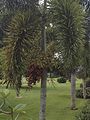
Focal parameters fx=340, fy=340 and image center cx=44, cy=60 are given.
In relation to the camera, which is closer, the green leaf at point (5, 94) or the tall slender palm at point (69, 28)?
the green leaf at point (5, 94)

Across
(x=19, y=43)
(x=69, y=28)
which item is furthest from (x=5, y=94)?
(x=69, y=28)

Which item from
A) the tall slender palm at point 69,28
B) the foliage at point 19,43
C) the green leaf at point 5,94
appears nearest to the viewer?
the green leaf at point 5,94

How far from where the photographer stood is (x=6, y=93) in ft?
3.77

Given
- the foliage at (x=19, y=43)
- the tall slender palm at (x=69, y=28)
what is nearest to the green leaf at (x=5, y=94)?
the foliage at (x=19, y=43)

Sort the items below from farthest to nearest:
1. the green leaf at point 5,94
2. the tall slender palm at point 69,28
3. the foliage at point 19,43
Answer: the tall slender palm at point 69,28
the foliage at point 19,43
the green leaf at point 5,94

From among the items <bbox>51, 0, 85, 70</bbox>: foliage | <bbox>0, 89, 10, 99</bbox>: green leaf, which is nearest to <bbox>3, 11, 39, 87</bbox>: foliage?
<bbox>51, 0, 85, 70</bbox>: foliage

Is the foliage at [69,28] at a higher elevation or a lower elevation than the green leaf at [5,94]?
higher

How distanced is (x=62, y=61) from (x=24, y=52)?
1052 mm

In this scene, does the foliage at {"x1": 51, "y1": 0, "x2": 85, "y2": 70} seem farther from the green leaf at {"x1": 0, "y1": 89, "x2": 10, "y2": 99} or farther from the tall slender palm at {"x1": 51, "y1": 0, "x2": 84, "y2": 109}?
the green leaf at {"x1": 0, "y1": 89, "x2": 10, "y2": 99}

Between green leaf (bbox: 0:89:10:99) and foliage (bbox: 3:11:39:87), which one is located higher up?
foliage (bbox: 3:11:39:87)

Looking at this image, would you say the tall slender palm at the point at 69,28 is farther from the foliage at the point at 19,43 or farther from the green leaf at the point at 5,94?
the green leaf at the point at 5,94

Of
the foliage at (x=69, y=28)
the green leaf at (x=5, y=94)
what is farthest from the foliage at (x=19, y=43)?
the green leaf at (x=5, y=94)

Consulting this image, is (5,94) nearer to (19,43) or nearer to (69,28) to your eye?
(19,43)

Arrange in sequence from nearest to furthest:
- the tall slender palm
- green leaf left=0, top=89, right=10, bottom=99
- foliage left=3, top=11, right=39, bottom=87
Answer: green leaf left=0, top=89, right=10, bottom=99
foliage left=3, top=11, right=39, bottom=87
the tall slender palm
